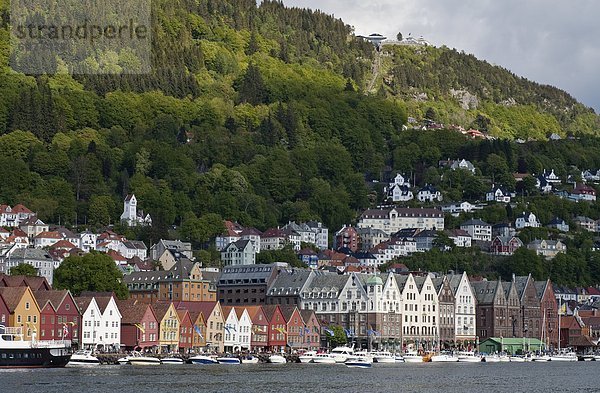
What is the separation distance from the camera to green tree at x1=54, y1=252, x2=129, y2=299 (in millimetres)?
124625

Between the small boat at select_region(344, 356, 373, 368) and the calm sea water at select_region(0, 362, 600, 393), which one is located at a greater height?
the small boat at select_region(344, 356, 373, 368)

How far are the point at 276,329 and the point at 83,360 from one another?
29.4 m

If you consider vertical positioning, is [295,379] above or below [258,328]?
below

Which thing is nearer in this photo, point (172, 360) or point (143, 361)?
point (143, 361)

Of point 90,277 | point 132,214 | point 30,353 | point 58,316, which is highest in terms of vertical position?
point 132,214

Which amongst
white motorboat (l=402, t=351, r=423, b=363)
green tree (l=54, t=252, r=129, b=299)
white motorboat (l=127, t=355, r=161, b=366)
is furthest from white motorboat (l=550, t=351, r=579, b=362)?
white motorboat (l=127, t=355, r=161, b=366)

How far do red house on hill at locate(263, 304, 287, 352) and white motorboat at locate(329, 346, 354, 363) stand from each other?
725 cm

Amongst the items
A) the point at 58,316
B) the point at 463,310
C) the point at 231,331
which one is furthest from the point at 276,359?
the point at 463,310

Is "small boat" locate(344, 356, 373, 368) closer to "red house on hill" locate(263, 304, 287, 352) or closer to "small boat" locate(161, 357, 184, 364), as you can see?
"small boat" locate(161, 357, 184, 364)

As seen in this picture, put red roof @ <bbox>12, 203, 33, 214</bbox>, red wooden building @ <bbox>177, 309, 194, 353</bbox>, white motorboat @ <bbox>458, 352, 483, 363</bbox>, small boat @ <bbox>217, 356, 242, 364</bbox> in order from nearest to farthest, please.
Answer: small boat @ <bbox>217, 356, 242, 364</bbox> → red wooden building @ <bbox>177, 309, 194, 353</bbox> → white motorboat @ <bbox>458, 352, 483, 363</bbox> → red roof @ <bbox>12, 203, 33, 214</bbox>

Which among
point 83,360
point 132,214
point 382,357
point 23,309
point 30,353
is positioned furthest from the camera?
point 132,214

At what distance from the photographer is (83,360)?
339 feet

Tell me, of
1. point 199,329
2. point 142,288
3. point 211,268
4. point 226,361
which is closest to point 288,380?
point 226,361

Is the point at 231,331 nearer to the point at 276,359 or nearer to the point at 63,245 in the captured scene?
the point at 276,359
